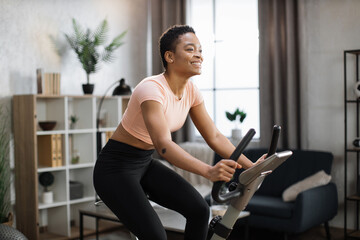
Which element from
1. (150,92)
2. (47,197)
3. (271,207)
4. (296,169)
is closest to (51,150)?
(47,197)

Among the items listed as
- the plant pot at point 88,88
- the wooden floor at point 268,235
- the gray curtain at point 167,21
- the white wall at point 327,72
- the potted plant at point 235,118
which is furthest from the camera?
the gray curtain at point 167,21

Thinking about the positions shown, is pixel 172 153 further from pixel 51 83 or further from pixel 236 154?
pixel 51 83

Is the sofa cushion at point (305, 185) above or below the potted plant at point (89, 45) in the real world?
below

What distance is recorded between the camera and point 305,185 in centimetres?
446

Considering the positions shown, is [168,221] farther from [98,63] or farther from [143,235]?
[98,63]

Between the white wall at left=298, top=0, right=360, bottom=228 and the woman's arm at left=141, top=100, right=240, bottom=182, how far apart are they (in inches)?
138

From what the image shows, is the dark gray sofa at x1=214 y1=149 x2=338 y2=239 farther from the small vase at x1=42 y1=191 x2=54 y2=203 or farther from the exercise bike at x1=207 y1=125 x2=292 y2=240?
the exercise bike at x1=207 y1=125 x2=292 y2=240

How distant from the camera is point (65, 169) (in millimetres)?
4797

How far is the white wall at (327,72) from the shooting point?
16.0 ft

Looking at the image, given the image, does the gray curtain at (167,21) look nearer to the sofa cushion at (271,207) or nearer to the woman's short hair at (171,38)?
the sofa cushion at (271,207)

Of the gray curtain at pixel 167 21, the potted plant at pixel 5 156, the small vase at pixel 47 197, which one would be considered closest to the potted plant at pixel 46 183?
the small vase at pixel 47 197

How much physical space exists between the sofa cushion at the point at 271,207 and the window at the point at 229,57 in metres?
1.20

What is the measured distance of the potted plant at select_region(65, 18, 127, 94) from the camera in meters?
5.03

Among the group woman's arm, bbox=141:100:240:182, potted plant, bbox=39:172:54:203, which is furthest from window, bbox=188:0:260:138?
woman's arm, bbox=141:100:240:182
